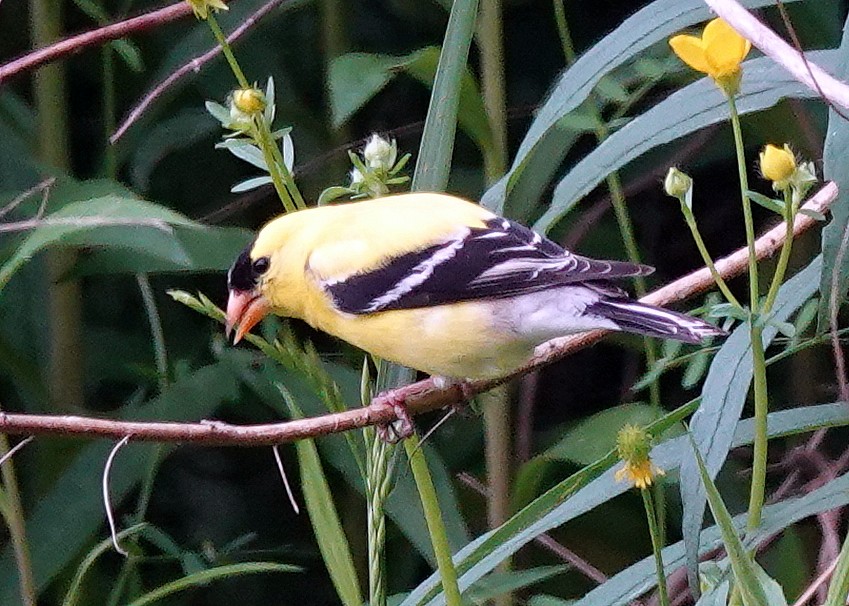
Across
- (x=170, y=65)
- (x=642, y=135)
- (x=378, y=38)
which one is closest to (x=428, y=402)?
(x=642, y=135)

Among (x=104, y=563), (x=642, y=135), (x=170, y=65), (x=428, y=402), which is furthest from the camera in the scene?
(x=104, y=563)

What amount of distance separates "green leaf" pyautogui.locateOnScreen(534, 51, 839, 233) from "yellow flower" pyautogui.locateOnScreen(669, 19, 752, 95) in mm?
141

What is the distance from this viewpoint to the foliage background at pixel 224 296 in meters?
1.64

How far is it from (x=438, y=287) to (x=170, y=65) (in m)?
0.75

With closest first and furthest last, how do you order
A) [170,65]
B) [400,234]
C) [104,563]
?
1. [400,234]
2. [170,65]
3. [104,563]

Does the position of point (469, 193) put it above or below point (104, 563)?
above

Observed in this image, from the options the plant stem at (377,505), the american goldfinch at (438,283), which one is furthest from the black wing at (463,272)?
the plant stem at (377,505)

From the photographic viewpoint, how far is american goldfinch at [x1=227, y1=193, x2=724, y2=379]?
122 centimetres

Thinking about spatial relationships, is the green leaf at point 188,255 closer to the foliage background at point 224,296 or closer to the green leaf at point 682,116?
the foliage background at point 224,296

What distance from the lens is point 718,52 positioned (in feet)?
2.86

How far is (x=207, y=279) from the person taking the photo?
2.10 m

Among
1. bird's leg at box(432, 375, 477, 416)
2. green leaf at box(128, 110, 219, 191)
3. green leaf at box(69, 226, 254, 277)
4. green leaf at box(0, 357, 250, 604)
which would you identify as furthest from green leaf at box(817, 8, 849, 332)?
green leaf at box(128, 110, 219, 191)

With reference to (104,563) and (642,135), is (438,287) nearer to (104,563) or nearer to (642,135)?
(642,135)

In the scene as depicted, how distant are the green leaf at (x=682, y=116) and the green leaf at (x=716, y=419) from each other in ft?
0.60
